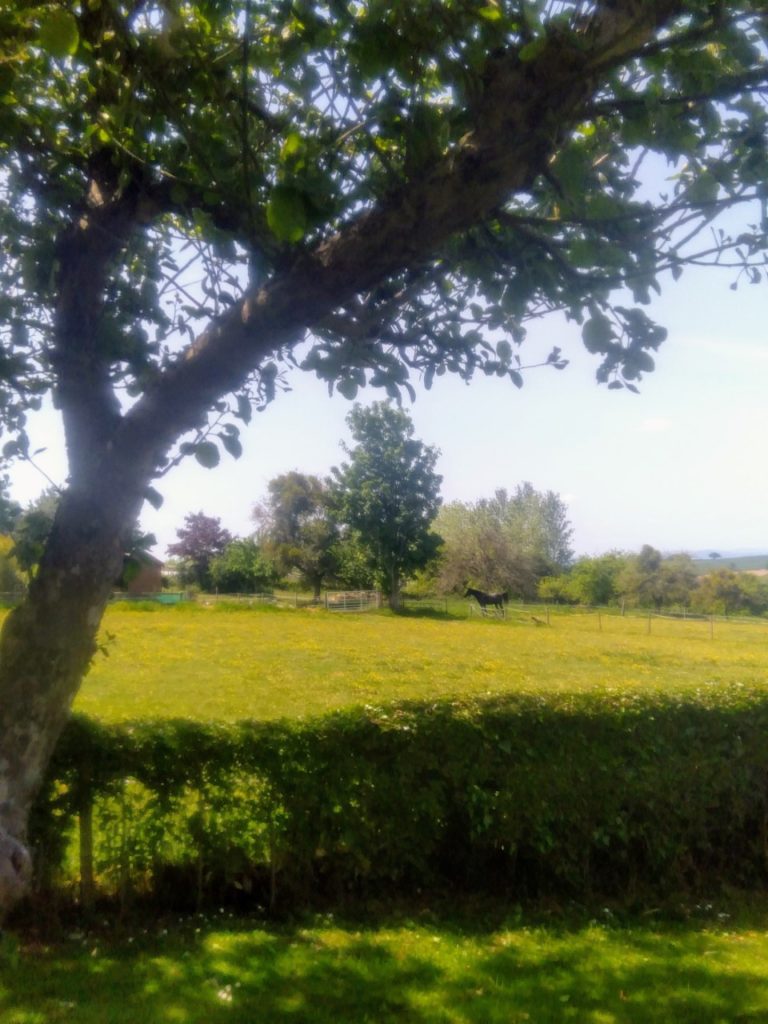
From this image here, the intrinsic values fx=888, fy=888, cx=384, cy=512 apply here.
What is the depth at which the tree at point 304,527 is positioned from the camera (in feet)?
170

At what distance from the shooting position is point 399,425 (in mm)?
51688

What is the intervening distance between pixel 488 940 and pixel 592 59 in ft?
16.8

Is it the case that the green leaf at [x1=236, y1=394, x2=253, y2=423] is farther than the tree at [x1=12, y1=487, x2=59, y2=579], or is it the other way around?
the green leaf at [x1=236, y1=394, x2=253, y2=423]

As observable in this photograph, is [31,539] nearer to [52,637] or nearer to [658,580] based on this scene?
[52,637]

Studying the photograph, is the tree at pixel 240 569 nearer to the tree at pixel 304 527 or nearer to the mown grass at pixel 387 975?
the tree at pixel 304 527

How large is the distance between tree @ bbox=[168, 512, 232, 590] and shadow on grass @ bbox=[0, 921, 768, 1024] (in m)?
39.7

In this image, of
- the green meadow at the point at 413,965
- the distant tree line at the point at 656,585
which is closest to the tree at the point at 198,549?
the distant tree line at the point at 656,585

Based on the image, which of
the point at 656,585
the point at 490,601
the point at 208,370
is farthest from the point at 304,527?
the point at 208,370

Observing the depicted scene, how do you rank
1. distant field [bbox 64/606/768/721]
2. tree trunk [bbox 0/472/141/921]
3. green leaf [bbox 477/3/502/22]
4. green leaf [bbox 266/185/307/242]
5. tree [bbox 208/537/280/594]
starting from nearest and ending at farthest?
green leaf [bbox 266/185/307/242], green leaf [bbox 477/3/502/22], tree trunk [bbox 0/472/141/921], distant field [bbox 64/606/768/721], tree [bbox 208/537/280/594]

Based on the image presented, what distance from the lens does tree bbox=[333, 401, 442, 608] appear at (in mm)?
50875

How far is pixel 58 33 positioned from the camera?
3.49 metres

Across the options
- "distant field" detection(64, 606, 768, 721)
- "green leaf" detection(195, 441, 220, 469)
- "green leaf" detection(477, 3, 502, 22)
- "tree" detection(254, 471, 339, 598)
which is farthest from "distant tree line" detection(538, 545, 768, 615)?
"green leaf" detection(477, 3, 502, 22)

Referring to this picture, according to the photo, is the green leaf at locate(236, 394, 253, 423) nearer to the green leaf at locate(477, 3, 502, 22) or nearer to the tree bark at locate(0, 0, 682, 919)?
the tree bark at locate(0, 0, 682, 919)

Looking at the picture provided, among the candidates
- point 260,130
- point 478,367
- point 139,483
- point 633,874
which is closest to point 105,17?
point 260,130
